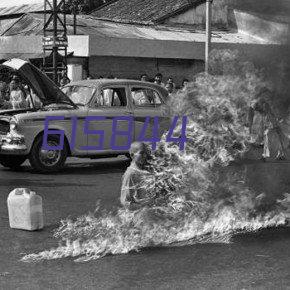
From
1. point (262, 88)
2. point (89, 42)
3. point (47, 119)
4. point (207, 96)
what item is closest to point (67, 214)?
point (207, 96)

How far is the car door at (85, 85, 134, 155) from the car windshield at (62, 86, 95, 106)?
0.18 meters

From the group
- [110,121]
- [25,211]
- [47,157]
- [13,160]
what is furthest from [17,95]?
[25,211]

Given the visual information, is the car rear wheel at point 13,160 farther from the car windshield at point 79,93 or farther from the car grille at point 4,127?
the car windshield at point 79,93

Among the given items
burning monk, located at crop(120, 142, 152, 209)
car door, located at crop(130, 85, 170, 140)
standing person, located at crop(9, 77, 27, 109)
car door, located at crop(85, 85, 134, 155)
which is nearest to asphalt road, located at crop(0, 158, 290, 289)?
burning monk, located at crop(120, 142, 152, 209)

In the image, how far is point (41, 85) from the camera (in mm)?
12570

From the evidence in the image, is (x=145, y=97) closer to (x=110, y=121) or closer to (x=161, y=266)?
(x=110, y=121)

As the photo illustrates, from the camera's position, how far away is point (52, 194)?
9.90 metres

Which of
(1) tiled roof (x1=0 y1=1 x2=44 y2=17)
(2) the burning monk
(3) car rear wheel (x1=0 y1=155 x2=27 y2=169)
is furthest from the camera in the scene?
(1) tiled roof (x1=0 y1=1 x2=44 y2=17)

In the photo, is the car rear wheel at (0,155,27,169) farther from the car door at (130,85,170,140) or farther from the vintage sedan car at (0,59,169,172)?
the car door at (130,85,170,140)

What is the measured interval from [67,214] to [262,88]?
294 cm

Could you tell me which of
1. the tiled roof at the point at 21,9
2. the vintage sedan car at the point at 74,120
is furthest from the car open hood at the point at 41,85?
the tiled roof at the point at 21,9

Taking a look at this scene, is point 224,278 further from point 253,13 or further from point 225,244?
point 253,13

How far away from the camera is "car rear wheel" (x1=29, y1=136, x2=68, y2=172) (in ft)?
40.1

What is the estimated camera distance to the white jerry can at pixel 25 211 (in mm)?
7297
